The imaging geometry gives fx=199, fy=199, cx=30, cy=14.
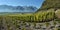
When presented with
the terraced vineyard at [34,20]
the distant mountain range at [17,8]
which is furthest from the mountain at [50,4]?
the distant mountain range at [17,8]

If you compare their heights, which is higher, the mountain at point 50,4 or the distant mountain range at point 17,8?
the mountain at point 50,4

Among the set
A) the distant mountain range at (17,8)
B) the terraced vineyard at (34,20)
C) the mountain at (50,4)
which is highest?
the mountain at (50,4)

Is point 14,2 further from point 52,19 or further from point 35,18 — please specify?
point 52,19

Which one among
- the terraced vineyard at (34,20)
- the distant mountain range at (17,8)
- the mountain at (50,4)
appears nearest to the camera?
the terraced vineyard at (34,20)

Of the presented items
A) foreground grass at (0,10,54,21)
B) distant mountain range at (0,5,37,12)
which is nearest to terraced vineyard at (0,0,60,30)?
foreground grass at (0,10,54,21)

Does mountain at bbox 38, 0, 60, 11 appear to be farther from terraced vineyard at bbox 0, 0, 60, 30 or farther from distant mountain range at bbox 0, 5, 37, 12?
distant mountain range at bbox 0, 5, 37, 12

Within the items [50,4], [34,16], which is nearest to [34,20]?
[34,16]

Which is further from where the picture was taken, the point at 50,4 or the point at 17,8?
the point at 17,8

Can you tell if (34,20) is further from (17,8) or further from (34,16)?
(17,8)

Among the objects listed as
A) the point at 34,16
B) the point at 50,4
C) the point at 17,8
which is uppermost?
the point at 50,4

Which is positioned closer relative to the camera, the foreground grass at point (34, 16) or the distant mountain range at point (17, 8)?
the foreground grass at point (34, 16)

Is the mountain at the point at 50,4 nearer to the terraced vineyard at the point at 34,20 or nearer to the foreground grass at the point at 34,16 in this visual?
the terraced vineyard at the point at 34,20

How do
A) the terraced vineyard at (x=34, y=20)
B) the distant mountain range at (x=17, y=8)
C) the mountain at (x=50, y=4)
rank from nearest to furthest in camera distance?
the terraced vineyard at (x=34, y=20) < the mountain at (x=50, y=4) < the distant mountain range at (x=17, y=8)

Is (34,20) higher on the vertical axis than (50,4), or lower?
lower
